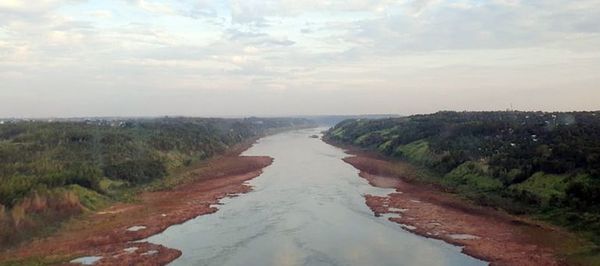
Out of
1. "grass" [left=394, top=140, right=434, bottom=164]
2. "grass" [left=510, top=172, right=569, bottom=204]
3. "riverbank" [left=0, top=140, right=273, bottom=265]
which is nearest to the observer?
"riverbank" [left=0, top=140, right=273, bottom=265]

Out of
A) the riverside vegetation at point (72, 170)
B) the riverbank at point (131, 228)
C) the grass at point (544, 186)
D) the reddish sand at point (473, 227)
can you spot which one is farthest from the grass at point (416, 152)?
the riverside vegetation at point (72, 170)

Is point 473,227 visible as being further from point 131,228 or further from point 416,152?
point 416,152

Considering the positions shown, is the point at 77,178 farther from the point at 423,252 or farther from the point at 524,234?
the point at 524,234

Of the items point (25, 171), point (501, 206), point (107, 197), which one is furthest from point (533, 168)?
point (25, 171)

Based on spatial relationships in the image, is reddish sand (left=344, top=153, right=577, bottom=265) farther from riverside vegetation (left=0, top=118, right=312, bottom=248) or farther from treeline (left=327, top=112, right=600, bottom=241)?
riverside vegetation (left=0, top=118, right=312, bottom=248)

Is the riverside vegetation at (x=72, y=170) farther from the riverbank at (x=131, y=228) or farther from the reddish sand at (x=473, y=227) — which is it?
the reddish sand at (x=473, y=227)

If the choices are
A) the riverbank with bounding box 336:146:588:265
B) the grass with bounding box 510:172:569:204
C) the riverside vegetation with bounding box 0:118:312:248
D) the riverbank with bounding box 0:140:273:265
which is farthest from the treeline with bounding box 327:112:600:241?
the riverside vegetation with bounding box 0:118:312:248
